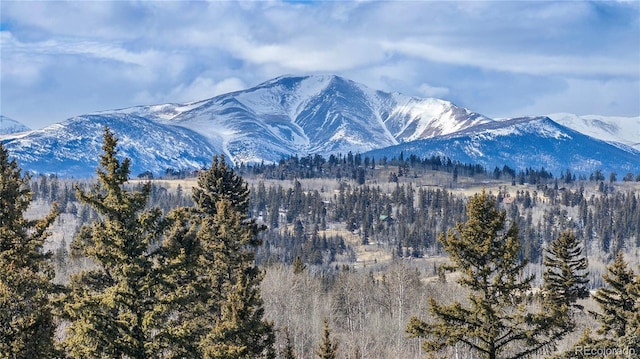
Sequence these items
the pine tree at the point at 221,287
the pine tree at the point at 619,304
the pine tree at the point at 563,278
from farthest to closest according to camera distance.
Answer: the pine tree at the point at 563,278 → the pine tree at the point at 619,304 → the pine tree at the point at 221,287

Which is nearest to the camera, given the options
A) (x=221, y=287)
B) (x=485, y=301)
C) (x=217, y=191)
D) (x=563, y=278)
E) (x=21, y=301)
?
(x=21, y=301)

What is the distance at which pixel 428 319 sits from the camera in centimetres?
12062

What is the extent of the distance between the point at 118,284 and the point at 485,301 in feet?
48.0

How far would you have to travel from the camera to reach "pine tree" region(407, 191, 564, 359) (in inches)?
1203

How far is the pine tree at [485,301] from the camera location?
3056 centimetres

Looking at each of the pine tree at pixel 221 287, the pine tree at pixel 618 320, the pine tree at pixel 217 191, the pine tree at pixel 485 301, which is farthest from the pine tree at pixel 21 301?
the pine tree at pixel 618 320

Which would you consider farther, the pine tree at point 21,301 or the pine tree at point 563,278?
the pine tree at point 563,278

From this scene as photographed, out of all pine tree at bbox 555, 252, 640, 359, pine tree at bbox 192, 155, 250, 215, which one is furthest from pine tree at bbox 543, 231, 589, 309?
pine tree at bbox 192, 155, 250, 215

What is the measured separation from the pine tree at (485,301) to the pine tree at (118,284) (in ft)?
35.9

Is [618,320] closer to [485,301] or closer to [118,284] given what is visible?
[485,301]

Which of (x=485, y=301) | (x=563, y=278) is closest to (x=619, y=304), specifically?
(x=563, y=278)

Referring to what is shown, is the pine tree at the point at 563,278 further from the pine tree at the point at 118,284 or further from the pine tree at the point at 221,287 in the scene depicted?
the pine tree at the point at 118,284

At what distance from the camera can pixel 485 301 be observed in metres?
30.6

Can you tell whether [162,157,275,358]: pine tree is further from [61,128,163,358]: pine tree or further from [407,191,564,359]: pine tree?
[407,191,564,359]: pine tree
